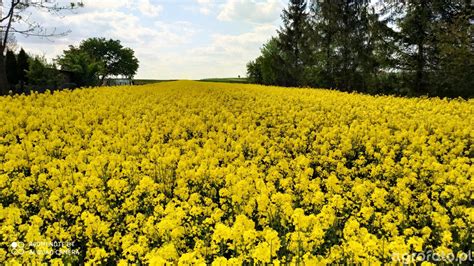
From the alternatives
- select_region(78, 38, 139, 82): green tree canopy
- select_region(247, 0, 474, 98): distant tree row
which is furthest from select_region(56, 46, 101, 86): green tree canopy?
select_region(78, 38, 139, 82): green tree canopy

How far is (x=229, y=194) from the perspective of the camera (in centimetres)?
652

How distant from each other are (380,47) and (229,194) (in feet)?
110

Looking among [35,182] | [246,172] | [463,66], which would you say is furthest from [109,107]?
[463,66]

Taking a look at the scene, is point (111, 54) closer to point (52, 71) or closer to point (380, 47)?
point (52, 71)

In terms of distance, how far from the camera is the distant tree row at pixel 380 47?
3202 centimetres

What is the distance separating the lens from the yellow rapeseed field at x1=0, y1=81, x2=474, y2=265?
4.81 metres

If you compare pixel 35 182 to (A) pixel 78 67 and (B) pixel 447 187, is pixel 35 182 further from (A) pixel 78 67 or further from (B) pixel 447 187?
(A) pixel 78 67

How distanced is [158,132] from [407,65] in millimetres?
29263

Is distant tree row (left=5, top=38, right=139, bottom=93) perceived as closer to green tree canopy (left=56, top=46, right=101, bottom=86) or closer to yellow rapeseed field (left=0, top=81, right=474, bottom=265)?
green tree canopy (left=56, top=46, right=101, bottom=86)

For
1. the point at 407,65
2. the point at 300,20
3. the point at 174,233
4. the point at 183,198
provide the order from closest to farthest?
the point at 174,233
the point at 183,198
the point at 407,65
the point at 300,20

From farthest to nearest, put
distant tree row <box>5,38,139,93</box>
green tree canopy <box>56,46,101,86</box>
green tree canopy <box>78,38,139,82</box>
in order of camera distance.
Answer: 1. green tree canopy <box>78,38,139,82</box>
2. green tree canopy <box>56,46,101,86</box>
3. distant tree row <box>5,38,139,93</box>

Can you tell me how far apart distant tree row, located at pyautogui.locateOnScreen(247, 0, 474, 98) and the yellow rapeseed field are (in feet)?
71.5

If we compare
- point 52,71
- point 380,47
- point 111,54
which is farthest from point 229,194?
point 111,54

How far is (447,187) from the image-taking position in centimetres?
668
